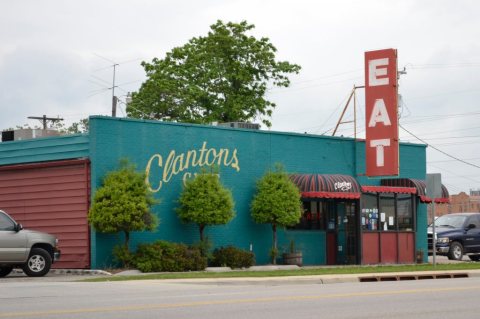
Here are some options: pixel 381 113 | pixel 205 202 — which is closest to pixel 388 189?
pixel 381 113

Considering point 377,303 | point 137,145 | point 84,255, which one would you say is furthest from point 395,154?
point 377,303

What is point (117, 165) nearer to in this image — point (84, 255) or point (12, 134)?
point (84, 255)

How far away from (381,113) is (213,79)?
2458cm

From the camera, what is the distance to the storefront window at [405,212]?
36812 millimetres

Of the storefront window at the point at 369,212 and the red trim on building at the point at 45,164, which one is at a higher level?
the red trim on building at the point at 45,164

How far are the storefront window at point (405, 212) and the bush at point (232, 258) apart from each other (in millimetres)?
8052

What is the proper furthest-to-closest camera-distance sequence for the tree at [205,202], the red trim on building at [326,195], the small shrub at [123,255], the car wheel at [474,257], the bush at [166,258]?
the car wheel at [474,257] → the red trim on building at [326,195] → the tree at [205,202] → the small shrub at [123,255] → the bush at [166,258]

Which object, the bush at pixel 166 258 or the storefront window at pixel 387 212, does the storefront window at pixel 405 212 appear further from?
the bush at pixel 166 258

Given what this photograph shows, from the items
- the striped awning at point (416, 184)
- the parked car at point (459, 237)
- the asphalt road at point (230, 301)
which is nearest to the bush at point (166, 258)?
the asphalt road at point (230, 301)

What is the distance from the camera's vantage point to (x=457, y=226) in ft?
130

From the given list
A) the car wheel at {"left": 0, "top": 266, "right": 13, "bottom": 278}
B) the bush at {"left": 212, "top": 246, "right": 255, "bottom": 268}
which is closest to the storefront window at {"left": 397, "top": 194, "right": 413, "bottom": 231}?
the bush at {"left": 212, "top": 246, "right": 255, "bottom": 268}

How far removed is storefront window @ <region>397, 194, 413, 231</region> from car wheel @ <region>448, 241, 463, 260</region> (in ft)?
8.77

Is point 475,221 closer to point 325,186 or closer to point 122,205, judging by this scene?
point 325,186

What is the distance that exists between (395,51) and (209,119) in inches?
934
